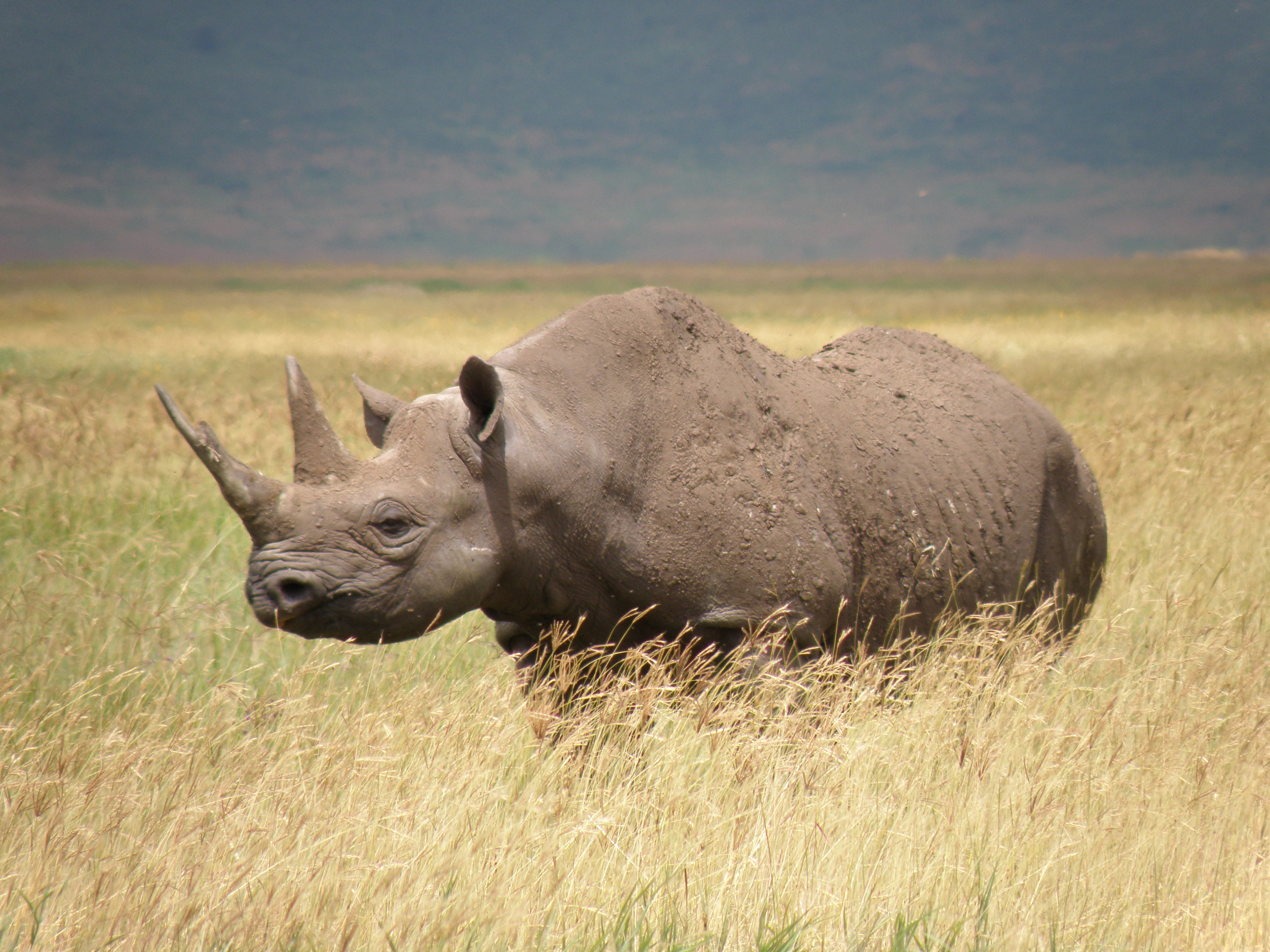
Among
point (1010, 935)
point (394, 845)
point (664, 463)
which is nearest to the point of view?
point (1010, 935)

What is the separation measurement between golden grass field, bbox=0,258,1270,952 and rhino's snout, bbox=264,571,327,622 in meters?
0.53

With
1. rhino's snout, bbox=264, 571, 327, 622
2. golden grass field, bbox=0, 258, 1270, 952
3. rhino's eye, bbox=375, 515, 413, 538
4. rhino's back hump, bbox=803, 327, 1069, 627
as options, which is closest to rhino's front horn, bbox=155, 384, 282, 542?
rhino's snout, bbox=264, 571, 327, 622

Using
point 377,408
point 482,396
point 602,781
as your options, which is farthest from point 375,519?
point 602,781

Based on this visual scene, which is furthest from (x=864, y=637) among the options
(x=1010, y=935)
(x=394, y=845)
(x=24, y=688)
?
(x=24, y=688)

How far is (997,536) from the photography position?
5059 millimetres

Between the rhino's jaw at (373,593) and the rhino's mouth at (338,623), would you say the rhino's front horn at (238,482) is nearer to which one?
the rhino's jaw at (373,593)

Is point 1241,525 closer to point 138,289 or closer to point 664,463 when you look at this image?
point 664,463

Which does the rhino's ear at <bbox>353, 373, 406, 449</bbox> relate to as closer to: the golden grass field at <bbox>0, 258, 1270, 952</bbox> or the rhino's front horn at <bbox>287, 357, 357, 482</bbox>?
the rhino's front horn at <bbox>287, 357, 357, 482</bbox>

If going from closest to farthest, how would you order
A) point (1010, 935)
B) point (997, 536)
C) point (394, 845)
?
point (1010, 935) → point (394, 845) → point (997, 536)

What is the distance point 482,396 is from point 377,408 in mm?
547

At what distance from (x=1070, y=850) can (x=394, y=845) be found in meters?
1.94

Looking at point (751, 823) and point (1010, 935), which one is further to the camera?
point (751, 823)

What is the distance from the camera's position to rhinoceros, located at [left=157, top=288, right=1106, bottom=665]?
3.40 m

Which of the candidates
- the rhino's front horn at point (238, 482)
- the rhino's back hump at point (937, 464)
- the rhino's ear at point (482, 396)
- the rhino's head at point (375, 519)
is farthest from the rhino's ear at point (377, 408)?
the rhino's back hump at point (937, 464)
